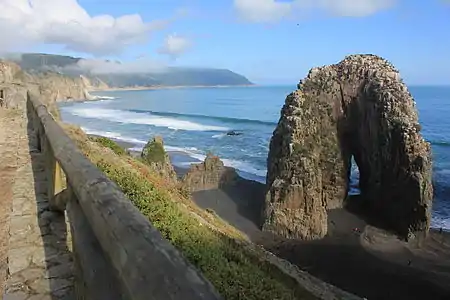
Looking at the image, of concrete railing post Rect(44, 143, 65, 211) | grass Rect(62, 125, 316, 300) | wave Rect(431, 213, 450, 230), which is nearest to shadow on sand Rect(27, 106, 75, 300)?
concrete railing post Rect(44, 143, 65, 211)

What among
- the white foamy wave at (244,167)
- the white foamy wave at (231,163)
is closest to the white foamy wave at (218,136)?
the white foamy wave at (231,163)

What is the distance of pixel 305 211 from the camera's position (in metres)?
23.0

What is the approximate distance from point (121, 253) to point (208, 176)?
2843 cm

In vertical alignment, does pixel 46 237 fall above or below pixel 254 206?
above

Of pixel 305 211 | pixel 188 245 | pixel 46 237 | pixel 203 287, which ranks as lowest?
pixel 305 211

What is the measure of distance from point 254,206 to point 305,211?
4.42m

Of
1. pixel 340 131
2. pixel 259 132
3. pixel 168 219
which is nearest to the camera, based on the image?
pixel 168 219

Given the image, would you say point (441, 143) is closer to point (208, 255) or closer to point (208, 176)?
point (208, 176)

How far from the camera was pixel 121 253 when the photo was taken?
151 cm

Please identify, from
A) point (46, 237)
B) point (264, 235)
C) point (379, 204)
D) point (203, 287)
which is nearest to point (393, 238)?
point (379, 204)

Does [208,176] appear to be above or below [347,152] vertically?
below

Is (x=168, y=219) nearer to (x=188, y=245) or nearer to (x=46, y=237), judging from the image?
(x=188, y=245)

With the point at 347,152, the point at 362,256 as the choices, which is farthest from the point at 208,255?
the point at 347,152

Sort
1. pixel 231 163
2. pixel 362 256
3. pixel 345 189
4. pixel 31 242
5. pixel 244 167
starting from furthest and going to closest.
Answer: pixel 231 163, pixel 244 167, pixel 345 189, pixel 362 256, pixel 31 242
